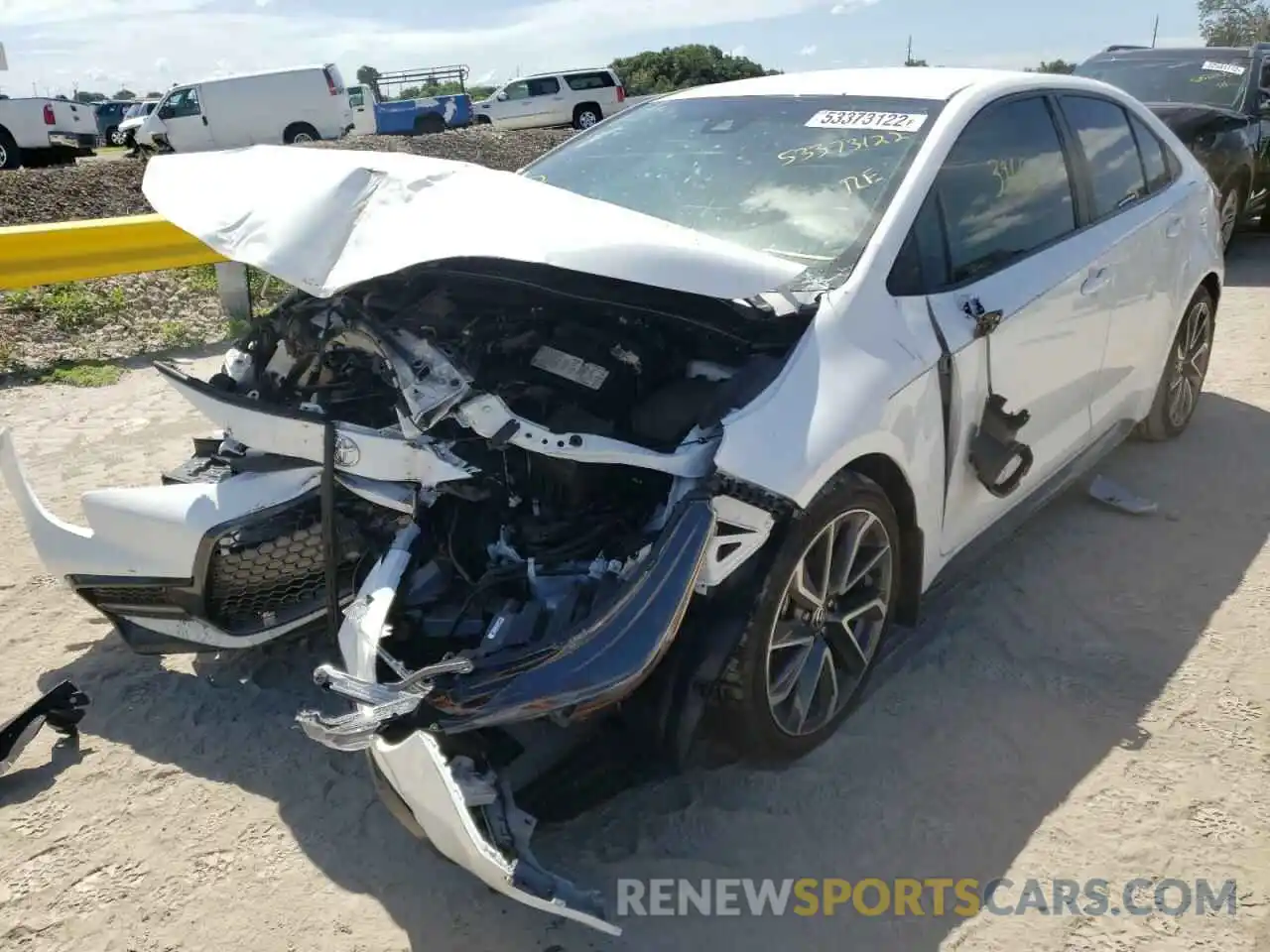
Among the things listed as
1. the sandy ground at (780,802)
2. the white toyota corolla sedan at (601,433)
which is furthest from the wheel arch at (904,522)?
the sandy ground at (780,802)

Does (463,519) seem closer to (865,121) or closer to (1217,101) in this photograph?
(865,121)

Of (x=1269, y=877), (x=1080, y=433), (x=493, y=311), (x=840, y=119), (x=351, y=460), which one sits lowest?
(x=1269, y=877)

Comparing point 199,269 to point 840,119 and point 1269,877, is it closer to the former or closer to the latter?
point 840,119

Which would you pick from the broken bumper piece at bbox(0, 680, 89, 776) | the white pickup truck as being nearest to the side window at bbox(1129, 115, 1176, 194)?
the broken bumper piece at bbox(0, 680, 89, 776)

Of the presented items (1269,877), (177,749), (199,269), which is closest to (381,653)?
(177,749)

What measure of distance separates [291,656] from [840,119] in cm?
261

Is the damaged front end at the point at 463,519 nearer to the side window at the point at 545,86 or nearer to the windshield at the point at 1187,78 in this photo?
the windshield at the point at 1187,78

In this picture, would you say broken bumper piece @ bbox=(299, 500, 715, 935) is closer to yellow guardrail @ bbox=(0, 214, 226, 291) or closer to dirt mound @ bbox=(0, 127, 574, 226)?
yellow guardrail @ bbox=(0, 214, 226, 291)

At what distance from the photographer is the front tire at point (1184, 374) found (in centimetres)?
486

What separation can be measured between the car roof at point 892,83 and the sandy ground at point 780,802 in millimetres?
1818

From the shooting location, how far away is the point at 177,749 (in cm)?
301

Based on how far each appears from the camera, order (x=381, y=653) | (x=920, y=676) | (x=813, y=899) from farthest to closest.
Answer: (x=920, y=676) → (x=813, y=899) → (x=381, y=653)

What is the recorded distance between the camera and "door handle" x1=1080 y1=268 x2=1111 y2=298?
366 cm

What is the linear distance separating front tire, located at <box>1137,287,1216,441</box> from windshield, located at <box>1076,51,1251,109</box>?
5.38m
